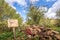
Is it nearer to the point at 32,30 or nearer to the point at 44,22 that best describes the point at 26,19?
the point at 44,22

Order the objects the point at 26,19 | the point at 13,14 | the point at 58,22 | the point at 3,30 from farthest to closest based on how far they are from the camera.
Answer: the point at 13,14 → the point at 58,22 → the point at 26,19 → the point at 3,30

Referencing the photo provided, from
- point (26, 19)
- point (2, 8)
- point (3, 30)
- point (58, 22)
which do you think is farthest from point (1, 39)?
point (58, 22)

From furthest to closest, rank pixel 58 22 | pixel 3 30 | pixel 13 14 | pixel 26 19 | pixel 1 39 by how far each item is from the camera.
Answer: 1. pixel 13 14
2. pixel 58 22
3. pixel 26 19
4. pixel 3 30
5. pixel 1 39

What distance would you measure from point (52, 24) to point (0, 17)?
10.3 ft

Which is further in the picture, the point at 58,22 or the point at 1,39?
the point at 58,22

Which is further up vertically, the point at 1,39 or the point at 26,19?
the point at 26,19

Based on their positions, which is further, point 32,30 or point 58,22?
point 58,22

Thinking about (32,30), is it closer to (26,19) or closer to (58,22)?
(26,19)

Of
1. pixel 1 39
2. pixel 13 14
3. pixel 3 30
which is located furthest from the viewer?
pixel 13 14

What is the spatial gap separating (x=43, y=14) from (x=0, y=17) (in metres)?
2.62

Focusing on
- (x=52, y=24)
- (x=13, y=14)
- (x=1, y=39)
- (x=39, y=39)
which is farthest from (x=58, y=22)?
(x=1, y=39)

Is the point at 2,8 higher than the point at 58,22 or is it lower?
higher

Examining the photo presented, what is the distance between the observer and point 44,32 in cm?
954

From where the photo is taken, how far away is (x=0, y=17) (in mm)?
12250
